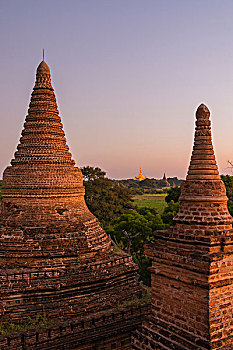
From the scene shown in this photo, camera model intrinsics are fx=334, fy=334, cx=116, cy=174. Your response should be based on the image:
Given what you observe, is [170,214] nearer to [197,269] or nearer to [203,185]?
[203,185]

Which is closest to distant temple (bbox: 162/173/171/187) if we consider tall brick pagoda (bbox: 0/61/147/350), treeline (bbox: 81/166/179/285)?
treeline (bbox: 81/166/179/285)

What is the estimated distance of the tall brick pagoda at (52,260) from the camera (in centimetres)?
1097

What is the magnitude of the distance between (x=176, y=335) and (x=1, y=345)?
5.39 m

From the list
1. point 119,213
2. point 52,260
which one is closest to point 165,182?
point 119,213

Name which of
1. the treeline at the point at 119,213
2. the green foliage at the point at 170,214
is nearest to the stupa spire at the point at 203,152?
the treeline at the point at 119,213

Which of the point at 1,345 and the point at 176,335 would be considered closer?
the point at 176,335

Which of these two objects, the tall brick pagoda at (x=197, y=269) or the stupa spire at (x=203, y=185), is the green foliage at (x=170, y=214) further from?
the stupa spire at (x=203, y=185)

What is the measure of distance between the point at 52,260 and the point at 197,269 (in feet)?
21.9

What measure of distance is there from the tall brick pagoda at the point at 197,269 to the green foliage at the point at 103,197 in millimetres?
29418

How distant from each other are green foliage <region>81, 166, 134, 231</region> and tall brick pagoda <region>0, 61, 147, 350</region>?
2392cm

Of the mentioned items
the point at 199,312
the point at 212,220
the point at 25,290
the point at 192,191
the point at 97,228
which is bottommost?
the point at 25,290

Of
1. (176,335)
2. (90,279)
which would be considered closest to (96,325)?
(90,279)

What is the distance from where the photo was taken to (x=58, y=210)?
13.4 meters

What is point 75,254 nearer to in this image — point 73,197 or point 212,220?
point 73,197
